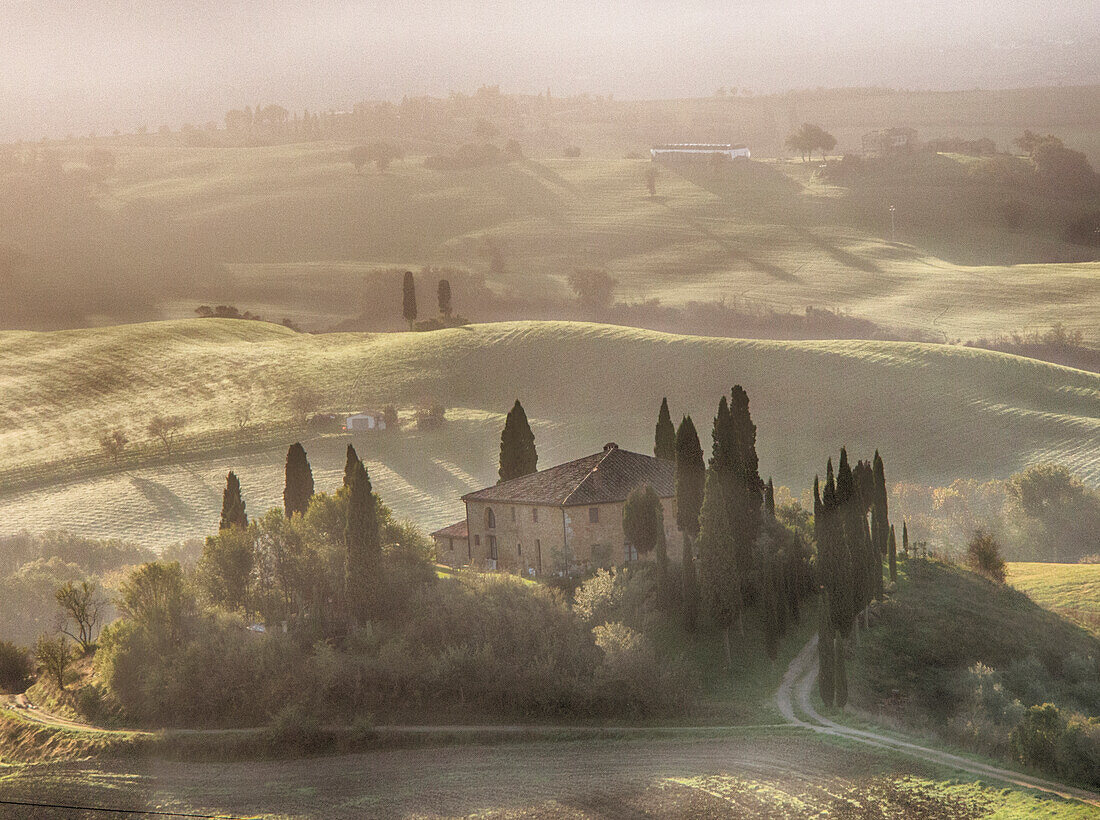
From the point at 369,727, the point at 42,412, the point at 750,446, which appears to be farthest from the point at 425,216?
the point at 369,727

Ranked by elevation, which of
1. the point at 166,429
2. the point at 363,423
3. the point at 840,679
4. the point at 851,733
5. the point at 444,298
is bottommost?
the point at 851,733

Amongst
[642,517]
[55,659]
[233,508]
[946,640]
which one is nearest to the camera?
[946,640]

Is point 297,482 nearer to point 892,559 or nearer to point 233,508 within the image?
point 233,508

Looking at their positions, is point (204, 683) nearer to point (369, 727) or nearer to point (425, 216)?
point (369, 727)

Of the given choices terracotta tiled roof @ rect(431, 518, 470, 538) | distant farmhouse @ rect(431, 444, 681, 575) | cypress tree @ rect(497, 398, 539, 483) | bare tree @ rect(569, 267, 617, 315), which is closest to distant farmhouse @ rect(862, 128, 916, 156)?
bare tree @ rect(569, 267, 617, 315)

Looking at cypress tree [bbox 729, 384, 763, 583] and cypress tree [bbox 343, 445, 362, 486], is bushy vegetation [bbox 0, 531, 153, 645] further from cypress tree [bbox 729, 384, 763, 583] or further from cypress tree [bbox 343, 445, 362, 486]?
cypress tree [bbox 729, 384, 763, 583]

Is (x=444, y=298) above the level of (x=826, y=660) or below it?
above

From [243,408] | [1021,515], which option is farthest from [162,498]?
[1021,515]
